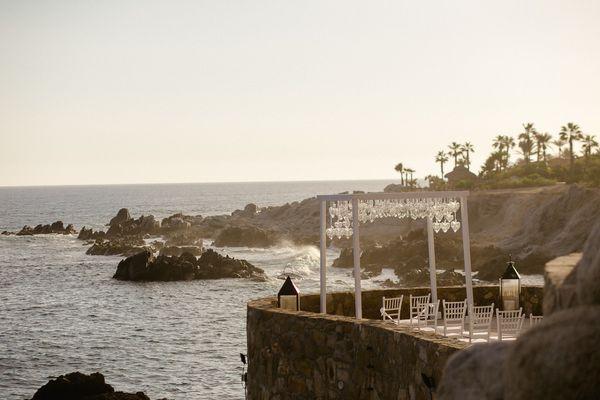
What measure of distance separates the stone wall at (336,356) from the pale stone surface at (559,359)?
6.18 meters

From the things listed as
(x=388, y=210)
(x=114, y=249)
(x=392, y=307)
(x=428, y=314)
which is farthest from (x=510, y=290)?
(x=114, y=249)

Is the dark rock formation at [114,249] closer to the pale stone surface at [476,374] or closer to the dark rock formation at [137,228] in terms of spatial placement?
the dark rock formation at [137,228]

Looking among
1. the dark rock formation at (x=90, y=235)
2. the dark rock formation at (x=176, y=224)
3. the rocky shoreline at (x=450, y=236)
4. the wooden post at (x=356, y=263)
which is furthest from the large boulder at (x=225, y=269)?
the wooden post at (x=356, y=263)

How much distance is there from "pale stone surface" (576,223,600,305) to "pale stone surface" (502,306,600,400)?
96 mm

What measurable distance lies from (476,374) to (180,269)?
58.6 m

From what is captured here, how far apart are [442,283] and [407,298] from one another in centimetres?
3480

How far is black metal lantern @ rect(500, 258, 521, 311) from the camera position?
1781cm

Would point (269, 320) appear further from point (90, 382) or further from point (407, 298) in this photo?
point (90, 382)

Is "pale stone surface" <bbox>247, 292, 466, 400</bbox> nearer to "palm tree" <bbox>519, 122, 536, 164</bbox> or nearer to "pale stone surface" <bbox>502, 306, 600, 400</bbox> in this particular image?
"pale stone surface" <bbox>502, 306, 600, 400</bbox>

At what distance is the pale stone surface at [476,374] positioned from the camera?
519 cm

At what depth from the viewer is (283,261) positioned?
77125 mm

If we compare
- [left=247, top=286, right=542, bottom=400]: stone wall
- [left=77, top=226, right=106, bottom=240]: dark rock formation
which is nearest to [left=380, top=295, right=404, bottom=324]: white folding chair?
[left=247, top=286, right=542, bottom=400]: stone wall

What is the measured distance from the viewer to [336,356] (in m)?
13.8

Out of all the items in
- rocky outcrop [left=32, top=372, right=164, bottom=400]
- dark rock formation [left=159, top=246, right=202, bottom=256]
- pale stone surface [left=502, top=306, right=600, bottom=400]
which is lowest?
rocky outcrop [left=32, top=372, right=164, bottom=400]
